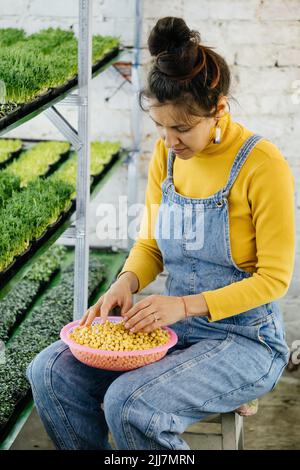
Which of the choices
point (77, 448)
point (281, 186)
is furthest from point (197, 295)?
point (77, 448)

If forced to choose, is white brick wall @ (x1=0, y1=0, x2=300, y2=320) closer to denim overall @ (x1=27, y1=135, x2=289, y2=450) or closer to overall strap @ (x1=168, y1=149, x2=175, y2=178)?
overall strap @ (x1=168, y1=149, x2=175, y2=178)

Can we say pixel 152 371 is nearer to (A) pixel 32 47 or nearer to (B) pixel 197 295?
(B) pixel 197 295

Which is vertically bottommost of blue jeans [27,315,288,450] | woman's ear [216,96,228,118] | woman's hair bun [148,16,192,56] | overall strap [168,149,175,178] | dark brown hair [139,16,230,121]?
blue jeans [27,315,288,450]

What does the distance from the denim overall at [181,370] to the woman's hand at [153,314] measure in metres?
0.09

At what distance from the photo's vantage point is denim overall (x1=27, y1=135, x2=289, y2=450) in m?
1.93

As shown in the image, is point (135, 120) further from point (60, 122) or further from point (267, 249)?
point (267, 249)

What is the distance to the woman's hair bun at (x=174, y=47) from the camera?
2.01 metres

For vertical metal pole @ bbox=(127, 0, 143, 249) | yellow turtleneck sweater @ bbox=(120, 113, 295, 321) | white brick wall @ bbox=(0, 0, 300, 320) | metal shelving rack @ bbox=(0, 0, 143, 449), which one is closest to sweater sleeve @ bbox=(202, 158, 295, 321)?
yellow turtleneck sweater @ bbox=(120, 113, 295, 321)

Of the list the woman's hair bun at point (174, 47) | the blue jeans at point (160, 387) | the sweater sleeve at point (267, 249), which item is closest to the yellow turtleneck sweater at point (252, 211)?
the sweater sleeve at point (267, 249)

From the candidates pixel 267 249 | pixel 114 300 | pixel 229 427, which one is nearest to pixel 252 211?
pixel 267 249

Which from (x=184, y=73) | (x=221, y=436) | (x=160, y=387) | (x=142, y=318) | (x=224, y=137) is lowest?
(x=221, y=436)

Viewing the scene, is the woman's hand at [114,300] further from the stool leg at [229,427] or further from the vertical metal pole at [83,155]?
the vertical metal pole at [83,155]

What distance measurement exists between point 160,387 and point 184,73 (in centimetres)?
75

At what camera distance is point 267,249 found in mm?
2072
